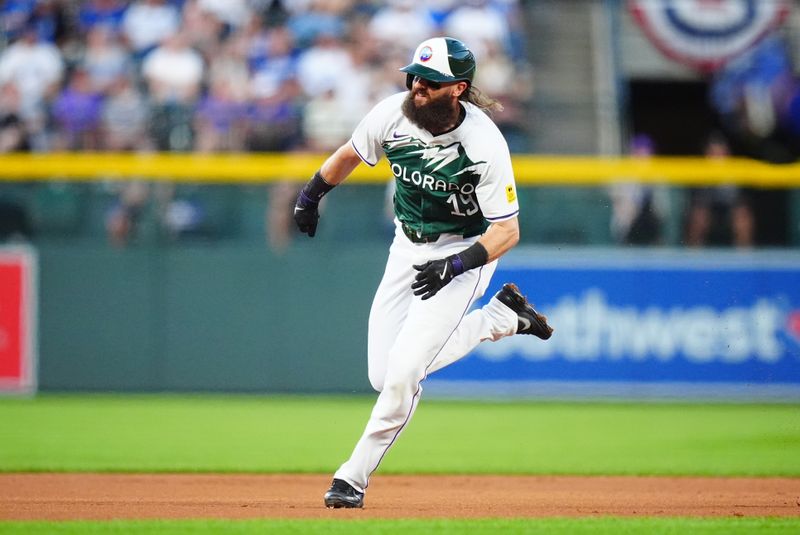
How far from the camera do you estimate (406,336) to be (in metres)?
Result: 6.57

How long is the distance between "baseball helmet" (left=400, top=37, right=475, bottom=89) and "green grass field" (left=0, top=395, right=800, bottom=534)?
210 cm

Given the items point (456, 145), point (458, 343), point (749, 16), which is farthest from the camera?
point (749, 16)

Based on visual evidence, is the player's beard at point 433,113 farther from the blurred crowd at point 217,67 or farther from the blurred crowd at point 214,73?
the blurred crowd at point 217,67

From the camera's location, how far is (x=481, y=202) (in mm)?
6539

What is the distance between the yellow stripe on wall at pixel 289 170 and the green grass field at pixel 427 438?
2200 millimetres

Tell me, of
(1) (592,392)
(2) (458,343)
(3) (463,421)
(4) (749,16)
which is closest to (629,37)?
(4) (749,16)

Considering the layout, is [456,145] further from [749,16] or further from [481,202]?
[749,16]

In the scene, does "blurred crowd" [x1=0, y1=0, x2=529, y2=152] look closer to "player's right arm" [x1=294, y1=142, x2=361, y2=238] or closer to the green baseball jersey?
"player's right arm" [x1=294, y1=142, x2=361, y2=238]

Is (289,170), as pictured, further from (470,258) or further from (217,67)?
(470,258)

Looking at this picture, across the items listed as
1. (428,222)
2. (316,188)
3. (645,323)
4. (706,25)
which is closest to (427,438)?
(645,323)

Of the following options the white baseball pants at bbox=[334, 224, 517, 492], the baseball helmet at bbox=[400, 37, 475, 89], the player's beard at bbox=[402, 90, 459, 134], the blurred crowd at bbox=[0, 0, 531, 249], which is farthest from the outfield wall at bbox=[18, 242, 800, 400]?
the baseball helmet at bbox=[400, 37, 475, 89]

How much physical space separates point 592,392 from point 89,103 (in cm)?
589

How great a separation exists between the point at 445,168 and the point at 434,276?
21.9 inches

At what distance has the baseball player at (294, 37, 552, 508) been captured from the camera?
6.46m
